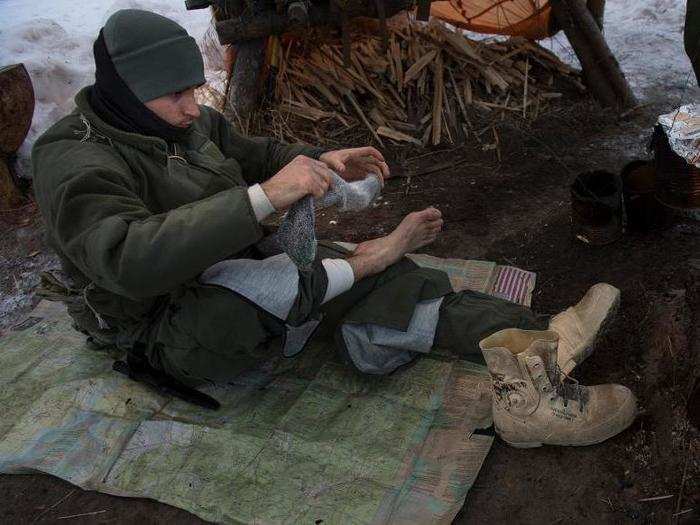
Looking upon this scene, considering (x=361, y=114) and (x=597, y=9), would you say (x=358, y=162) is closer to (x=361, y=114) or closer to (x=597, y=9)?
(x=361, y=114)

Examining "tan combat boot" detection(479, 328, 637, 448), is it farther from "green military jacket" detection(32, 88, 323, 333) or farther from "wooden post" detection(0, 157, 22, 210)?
"wooden post" detection(0, 157, 22, 210)

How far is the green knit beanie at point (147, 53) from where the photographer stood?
2420mm

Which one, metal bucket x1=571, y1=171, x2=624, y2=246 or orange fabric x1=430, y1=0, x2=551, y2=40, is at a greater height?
orange fabric x1=430, y1=0, x2=551, y2=40

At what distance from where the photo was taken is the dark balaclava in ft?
7.96

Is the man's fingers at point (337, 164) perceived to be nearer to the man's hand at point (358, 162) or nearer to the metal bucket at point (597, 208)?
the man's hand at point (358, 162)

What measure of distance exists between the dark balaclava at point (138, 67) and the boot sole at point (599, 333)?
78.8 inches

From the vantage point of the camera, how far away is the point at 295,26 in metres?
5.63

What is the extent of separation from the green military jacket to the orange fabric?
4.48 metres

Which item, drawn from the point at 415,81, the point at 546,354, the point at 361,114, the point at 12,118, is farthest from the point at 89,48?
the point at 546,354

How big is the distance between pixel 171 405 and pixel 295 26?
Result: 152 inches

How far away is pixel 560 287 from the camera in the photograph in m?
3.62

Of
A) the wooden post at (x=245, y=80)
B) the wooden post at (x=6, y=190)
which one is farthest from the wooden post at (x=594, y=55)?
the wooden post at (x=6, y=190)


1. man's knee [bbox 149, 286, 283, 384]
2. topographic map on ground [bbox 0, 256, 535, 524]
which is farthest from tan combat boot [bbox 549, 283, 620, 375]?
man's knee [bbox 149, 286, 283, 384]

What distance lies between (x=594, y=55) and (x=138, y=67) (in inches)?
179
